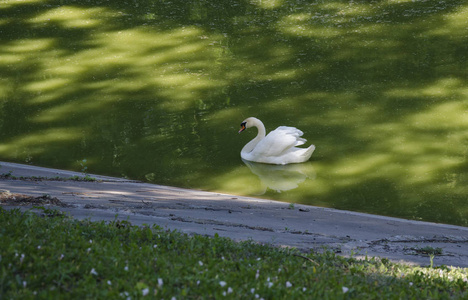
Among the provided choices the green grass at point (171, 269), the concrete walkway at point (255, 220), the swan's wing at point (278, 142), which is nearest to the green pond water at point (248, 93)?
the swan's wing at point (278, 142)

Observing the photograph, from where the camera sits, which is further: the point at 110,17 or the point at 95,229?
the point at 110,17

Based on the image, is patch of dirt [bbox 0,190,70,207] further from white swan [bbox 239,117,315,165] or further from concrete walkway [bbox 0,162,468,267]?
white swan [bbox 239,117,315,165]

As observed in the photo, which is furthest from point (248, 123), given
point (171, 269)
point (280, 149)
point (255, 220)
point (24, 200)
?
point (171, 269)

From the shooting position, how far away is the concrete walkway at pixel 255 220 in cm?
553

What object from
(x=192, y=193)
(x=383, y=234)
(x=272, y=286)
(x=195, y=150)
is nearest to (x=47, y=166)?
(x=195, y=150)

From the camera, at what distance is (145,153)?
10.5 m

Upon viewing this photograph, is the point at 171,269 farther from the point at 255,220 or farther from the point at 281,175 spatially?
the point at 281,175

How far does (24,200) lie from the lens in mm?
5832

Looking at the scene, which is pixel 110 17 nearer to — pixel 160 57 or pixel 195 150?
pixel 160 57

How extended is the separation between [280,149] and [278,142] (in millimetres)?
136

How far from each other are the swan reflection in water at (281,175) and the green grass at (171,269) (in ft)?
13.4

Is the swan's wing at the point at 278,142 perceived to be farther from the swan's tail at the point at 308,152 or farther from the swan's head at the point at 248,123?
the swan's head at the point at 248,123

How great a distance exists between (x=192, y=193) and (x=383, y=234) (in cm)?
270

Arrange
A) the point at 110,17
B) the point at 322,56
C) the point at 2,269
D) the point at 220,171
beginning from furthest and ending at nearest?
the point at 110,17
the point at 322,56
the point at 220,171
the point at 2,269
